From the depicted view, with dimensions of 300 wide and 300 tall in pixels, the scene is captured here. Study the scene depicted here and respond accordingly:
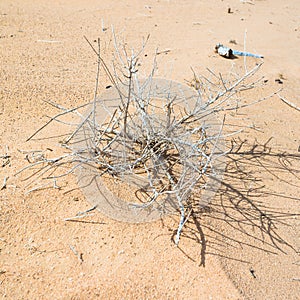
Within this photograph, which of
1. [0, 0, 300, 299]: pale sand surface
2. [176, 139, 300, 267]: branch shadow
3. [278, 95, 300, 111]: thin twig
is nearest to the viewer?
[0, 0, 300, 299]: pale sand surface

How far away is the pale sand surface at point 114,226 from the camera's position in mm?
1426

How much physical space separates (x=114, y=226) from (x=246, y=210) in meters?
0.63

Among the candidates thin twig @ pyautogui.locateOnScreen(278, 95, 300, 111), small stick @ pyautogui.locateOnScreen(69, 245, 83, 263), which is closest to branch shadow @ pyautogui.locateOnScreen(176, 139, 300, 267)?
small stick @ pyautogui.locateOnScreen(69, 245, 83, 263)

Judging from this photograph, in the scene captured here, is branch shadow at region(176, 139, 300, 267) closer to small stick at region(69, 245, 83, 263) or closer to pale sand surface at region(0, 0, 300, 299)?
pale sand surface at region(0, 0, 300, 299)

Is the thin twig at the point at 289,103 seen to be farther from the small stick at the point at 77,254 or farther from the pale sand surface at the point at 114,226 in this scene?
the small stick at the point at 77,254

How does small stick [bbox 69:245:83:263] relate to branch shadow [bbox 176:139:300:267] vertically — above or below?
above

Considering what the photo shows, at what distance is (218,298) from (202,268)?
0.13 metres

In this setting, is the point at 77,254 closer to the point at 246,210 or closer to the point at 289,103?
the point at 246,210

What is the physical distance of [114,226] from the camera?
160cm

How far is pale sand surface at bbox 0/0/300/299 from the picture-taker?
1.43 m

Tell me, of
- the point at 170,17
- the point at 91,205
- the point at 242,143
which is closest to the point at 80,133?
the point at 91,205

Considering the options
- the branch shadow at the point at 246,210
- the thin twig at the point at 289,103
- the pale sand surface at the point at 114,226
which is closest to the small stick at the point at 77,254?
the pale sand surface at the point at 114,226

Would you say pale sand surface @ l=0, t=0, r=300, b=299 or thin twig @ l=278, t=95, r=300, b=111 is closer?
pale sand surface @ l=0, t=0, r=300, b=299

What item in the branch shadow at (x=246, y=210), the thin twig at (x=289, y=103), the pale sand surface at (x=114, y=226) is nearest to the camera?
the pale sand surface at (x=114, y=226)
